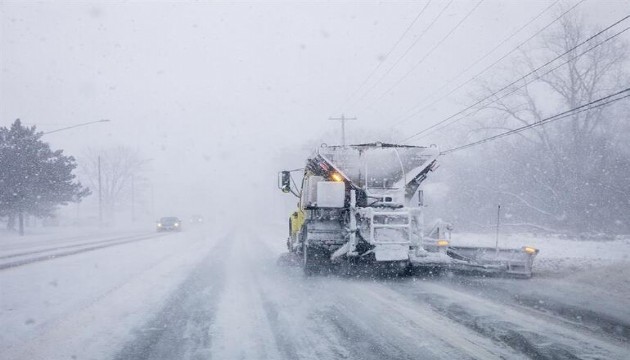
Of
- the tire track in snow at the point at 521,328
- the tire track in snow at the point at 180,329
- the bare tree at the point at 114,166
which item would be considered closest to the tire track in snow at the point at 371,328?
the tire track in snow at the point at 521,328

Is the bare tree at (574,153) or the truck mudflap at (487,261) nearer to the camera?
the truck mudflap at (487,261)

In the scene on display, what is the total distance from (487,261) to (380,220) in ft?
8.61

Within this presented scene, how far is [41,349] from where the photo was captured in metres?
5.64

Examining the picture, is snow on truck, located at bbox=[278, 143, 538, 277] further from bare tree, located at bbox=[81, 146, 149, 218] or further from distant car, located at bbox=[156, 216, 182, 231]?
bare tree, located at bbox=[81, 146, 149, 218]

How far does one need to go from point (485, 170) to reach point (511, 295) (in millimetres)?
28139

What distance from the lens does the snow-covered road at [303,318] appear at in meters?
5.57

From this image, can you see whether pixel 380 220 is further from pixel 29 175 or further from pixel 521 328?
pixel 29 175

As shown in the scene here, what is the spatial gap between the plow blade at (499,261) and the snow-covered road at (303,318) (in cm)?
32

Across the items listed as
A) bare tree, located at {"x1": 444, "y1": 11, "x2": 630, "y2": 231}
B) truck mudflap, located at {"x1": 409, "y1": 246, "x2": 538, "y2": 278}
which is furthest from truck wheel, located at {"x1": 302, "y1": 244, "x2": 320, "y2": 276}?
bare tree, located at {"x1": 444, "y1": 11, "x2": 630, "y2": 231}

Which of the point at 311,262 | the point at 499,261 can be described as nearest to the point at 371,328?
the point at 311,262

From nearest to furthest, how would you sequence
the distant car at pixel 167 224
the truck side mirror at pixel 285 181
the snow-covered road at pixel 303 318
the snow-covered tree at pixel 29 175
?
the snow-covered road at pixel 303 318 < the truck side mirror at pixel 285 181 < the snow-covered tree at pixel 29 175 < the distant car at pixel 167 224

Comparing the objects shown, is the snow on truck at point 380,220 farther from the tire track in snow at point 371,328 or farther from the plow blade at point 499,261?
the tire track in snow at point 371,328

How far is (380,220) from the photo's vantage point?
11.2 meters

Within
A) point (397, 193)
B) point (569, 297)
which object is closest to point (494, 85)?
point (397, 193)
